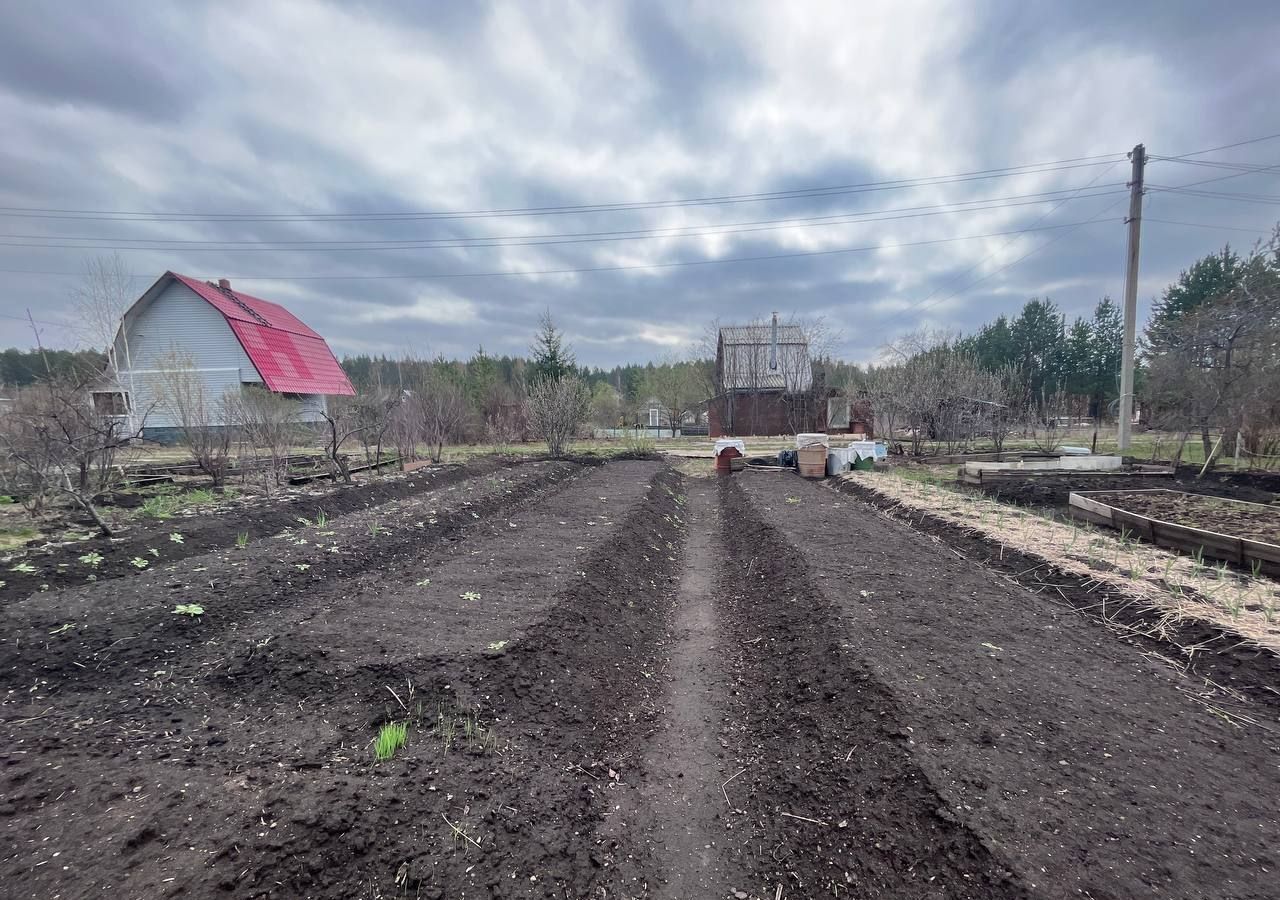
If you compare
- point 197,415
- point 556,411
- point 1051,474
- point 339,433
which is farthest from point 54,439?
point 1051,474

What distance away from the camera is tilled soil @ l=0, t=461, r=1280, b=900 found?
171 cm

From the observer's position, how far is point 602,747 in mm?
2686

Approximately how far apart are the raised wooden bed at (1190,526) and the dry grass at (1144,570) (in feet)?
0.59

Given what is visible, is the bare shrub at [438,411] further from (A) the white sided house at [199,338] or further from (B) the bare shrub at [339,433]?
(A) the white sided house at [199,338]

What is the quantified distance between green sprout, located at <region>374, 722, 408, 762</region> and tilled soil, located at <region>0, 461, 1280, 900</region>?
0.21 ft

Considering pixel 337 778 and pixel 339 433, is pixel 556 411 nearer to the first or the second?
pixel 339 433

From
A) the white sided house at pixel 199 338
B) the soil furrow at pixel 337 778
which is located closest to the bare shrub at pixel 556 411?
the white sided house at pixel 199 338

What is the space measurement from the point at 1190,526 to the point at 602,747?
787 centimetres

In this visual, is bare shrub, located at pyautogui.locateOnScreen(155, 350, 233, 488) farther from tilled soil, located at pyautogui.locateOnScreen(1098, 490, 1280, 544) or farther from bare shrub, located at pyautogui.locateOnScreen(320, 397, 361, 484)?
tilled soil, located at pyautogui.locateOnScreen(1098, 490, 1280, 544)

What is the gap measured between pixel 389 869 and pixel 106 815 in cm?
110

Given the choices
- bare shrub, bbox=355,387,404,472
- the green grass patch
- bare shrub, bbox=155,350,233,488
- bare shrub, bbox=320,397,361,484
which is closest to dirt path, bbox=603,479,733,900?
the green grass patch

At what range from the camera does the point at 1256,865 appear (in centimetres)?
165

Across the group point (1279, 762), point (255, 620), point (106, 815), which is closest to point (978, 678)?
point (1279, 762)

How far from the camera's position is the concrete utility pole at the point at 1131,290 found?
533 inches
